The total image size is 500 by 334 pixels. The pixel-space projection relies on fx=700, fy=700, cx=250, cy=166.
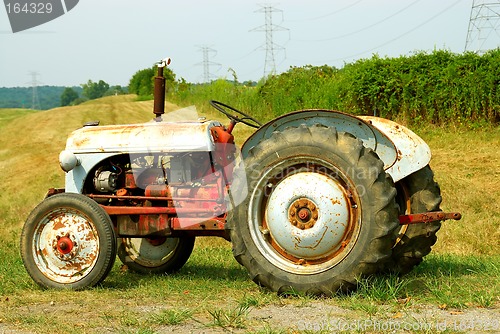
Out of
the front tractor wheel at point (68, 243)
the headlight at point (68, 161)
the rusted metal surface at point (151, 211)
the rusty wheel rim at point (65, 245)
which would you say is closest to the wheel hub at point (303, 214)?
the rusted metal surface at point (151, 211)

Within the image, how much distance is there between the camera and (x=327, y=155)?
567 centimetres

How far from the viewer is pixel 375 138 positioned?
620cm

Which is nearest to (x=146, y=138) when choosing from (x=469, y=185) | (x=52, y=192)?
(x=52, y=192)

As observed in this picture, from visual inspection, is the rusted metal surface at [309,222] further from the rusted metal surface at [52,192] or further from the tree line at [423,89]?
the tree line at [423,89]

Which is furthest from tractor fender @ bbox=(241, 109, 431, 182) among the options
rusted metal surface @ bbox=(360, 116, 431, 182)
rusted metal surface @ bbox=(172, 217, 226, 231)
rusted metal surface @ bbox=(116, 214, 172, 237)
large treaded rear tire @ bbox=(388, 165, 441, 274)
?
rusted metal surface @ bbox=(116, 214, 172, 237)

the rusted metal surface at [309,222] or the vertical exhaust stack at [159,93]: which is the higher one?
the vertical exhaust stack at [159,93]

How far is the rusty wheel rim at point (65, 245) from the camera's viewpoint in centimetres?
657

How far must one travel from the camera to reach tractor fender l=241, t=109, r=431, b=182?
613 centimetres

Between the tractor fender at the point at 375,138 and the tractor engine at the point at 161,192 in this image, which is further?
the tractor engine at the point at 161,192

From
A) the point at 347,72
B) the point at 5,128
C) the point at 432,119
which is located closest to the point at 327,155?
→ the point at 432,119

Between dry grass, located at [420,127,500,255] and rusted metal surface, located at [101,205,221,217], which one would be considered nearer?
rusted metal surface, located at [101,205,221,217]

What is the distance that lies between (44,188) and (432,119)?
992cm

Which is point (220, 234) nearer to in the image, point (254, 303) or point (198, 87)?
point (254, 303)

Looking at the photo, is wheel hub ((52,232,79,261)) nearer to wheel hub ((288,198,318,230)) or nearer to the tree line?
wheel hub ((288,198,318,230))
